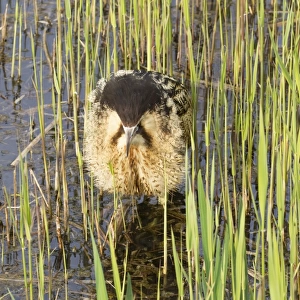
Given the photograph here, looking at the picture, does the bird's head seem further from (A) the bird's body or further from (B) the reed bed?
(B) the reed bed

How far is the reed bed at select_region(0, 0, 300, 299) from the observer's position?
2850 mm

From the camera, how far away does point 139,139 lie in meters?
4.64

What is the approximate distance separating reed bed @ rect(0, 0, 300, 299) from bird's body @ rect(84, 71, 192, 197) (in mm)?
131

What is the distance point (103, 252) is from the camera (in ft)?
14.5

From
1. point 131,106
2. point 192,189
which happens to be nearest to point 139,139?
point 131,106

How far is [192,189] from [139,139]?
2.62ft

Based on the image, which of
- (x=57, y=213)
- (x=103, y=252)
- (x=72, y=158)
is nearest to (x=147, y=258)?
(x=103, y=252)

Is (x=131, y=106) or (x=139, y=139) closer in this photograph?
(x=131, y=106)

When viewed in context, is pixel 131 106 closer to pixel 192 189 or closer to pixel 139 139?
pixel 139 139

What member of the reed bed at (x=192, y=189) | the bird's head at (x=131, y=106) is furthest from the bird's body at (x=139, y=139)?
the reed bed at (x=192, y=189)

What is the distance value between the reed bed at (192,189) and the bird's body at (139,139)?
13 cm

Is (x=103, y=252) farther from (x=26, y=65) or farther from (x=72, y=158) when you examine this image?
(x=26, y=65)

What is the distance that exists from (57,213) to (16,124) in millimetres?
1402

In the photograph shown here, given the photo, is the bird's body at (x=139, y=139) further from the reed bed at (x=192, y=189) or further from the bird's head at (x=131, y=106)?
the reed bed at (x=192, y=189)
